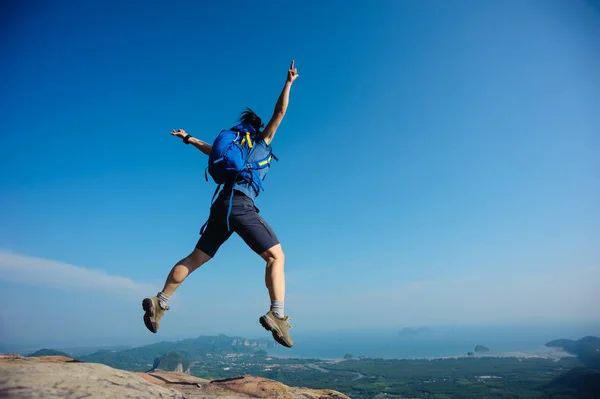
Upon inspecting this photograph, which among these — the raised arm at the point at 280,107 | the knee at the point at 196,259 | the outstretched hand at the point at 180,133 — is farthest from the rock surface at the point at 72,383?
the outstretched hand at the point at 180,133

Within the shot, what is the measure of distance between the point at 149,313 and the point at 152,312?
5cm

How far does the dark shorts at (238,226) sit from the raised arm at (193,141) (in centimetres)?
120

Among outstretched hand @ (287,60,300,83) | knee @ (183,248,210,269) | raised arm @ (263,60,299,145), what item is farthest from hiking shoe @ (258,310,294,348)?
outstretched hand @ (287,60,300,83)

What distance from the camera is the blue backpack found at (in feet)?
13.6

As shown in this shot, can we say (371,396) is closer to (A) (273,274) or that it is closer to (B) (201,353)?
(A) (273,274)

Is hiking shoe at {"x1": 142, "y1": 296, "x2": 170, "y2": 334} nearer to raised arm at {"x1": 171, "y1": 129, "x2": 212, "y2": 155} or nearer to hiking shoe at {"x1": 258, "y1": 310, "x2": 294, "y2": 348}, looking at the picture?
hiking shoe at {"x1": 258, "y1": 310, "x2": 294, "y2": 348}

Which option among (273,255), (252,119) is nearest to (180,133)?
(252,119)

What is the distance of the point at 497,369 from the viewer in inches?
4717

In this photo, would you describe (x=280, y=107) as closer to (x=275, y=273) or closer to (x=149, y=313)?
(x=275, y=273)

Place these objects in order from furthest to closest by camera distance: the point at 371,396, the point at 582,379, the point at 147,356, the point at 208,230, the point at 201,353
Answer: the point at 201,353
the point at 147,356
the point at 582,379
the point at 371,396
the point at 208,230

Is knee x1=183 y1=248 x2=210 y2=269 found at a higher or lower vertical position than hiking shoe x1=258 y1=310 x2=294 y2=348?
higher

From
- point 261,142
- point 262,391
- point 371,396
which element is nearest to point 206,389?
point 262,391

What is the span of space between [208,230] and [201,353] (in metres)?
221

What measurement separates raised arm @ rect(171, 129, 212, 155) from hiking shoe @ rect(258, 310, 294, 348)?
2.79 meters
